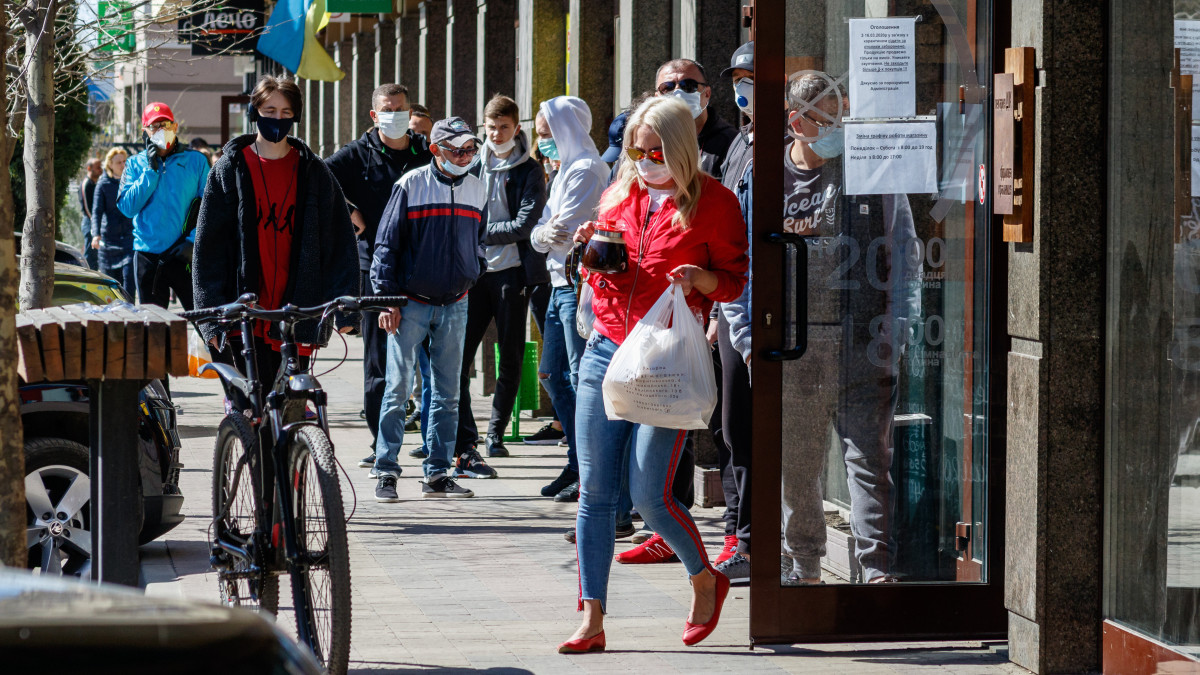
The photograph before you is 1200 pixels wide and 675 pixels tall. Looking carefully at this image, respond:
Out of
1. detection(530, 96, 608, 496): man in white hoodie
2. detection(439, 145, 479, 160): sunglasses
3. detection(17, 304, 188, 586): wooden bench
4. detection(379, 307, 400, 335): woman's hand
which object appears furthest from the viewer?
detection(439, 145, 479, 160): sunglasses

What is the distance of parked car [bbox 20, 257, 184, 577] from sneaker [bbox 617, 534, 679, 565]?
2.02 m

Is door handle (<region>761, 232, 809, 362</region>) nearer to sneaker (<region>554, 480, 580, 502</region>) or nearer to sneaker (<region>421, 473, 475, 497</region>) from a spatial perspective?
sneaker (<region>554, 480, 580, 502</region>)

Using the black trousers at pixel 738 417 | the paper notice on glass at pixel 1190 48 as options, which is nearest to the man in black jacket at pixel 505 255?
the black trousers at pixel 738 417

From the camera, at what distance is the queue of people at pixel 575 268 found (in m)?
5.49

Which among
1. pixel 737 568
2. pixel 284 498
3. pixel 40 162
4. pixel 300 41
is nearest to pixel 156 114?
pixel 300 41

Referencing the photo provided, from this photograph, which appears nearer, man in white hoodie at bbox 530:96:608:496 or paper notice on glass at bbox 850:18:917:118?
paper notice on glass at bbox 850:18:917:118

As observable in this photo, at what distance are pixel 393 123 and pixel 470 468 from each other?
233cm

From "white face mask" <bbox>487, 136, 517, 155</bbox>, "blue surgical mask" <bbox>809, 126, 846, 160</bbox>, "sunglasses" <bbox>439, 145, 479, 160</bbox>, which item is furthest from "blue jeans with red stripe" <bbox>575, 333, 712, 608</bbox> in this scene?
"white face mask" <bbox>487, 136, 517, 155</bbox>

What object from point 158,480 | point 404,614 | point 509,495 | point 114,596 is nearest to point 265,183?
point 158,480

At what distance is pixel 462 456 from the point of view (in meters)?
9.68

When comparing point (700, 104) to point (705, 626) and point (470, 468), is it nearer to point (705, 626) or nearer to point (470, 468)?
point (705, 626)

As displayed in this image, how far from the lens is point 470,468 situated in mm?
9719

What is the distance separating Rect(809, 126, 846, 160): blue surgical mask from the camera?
18.3ft

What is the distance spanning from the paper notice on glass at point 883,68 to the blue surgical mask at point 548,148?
4098mm
